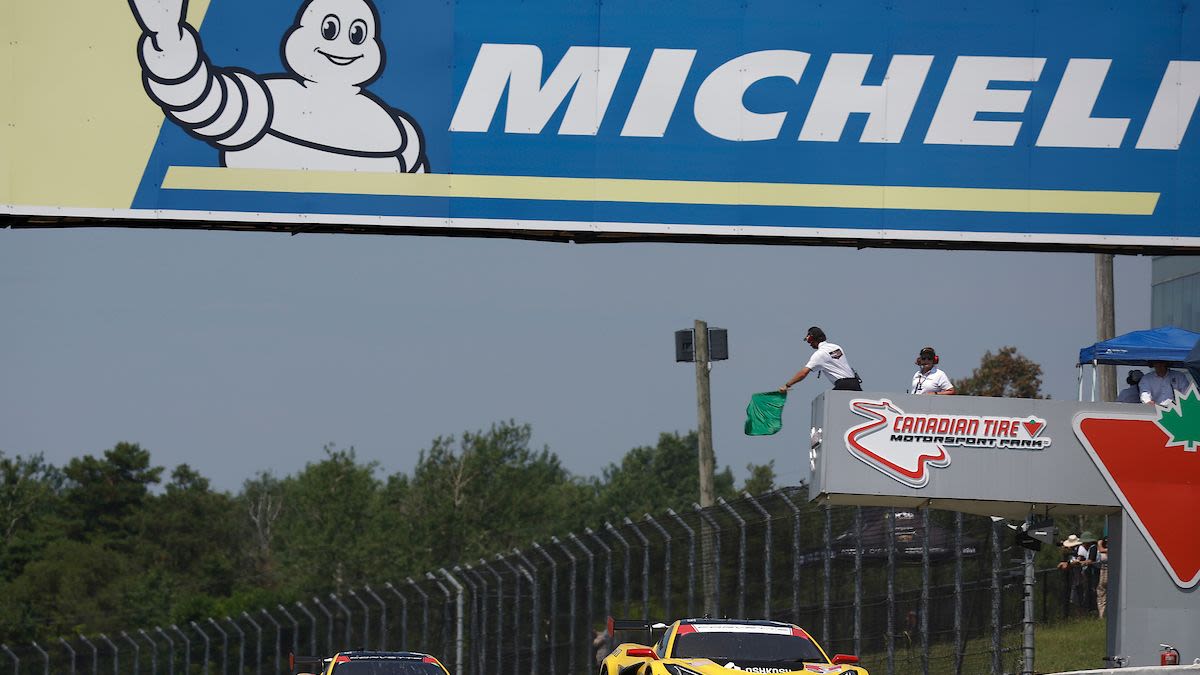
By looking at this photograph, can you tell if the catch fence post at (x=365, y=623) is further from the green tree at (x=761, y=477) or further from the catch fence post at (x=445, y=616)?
the green tree at (x=761, y=477)

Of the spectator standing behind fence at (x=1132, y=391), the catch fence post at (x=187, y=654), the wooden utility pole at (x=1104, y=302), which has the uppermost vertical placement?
the wooden utility pole at (x=1104, y=302)

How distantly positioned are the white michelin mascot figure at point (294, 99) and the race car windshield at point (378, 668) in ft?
17.4

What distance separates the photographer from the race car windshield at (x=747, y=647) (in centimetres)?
1842

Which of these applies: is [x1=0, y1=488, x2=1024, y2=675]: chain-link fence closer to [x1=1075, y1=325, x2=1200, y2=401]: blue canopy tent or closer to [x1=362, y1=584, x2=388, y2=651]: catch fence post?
[x1=362, y1=584, x2=388, y2=651]: catch fence post

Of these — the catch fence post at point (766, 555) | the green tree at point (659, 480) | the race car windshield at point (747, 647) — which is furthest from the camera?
the green tree at point (659, 480)

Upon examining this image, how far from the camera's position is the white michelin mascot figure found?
70.0ft

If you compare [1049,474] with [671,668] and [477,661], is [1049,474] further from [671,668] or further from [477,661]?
[477,661]

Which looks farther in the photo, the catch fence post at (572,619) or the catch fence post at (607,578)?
the catch fence post at (572,619)

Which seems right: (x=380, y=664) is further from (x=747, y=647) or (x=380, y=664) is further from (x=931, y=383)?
(x=931, y=383)

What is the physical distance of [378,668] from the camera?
68.9 ft

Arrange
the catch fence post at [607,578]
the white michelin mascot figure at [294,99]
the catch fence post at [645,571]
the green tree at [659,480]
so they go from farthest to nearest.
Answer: the green tree at [659,480]
the catch fence post at [607,578]
the catch fence post at [645,571]
the white michelin mascot figure at [294,99]

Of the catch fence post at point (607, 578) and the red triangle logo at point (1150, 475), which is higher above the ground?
the red triangle logo at point (1150, 475)

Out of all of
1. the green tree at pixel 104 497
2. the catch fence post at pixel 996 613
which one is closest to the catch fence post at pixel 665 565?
the catch fence post at pixel 996 613

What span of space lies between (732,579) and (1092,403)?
6.83m
